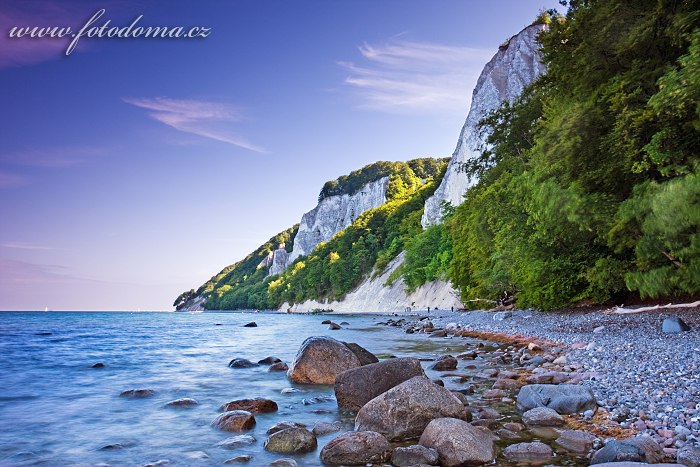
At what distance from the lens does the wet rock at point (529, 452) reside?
5.78 m

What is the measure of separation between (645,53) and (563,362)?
36.2 ft

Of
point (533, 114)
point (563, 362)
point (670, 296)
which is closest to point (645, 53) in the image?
point (670, 296)

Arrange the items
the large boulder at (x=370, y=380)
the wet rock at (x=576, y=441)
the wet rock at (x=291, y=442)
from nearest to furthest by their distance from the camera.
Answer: the wet rock at (x=576, y=441)
the wet rock at (x=291, y=442)
the large boulder at (x=370, y=380)

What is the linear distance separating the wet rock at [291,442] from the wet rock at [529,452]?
2.65 m

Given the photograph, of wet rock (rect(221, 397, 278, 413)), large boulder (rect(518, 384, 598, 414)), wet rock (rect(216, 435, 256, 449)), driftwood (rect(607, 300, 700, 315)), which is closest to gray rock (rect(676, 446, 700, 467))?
large boulder (rect(518, 384, 598, 414))

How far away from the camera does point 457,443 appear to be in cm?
592

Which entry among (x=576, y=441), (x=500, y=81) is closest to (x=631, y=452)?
(x=576, y=441)

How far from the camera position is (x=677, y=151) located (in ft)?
43.0

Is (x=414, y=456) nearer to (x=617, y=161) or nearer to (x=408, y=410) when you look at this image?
(x=408, y=410)

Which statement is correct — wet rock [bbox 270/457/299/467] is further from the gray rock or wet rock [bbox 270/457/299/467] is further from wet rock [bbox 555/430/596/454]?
the gray rock

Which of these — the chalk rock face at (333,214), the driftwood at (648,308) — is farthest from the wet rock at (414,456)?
the chalk rock face at (333,214)

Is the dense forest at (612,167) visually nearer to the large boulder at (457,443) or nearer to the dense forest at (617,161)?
the dense forest at (617,161)

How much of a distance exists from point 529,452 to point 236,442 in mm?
4104

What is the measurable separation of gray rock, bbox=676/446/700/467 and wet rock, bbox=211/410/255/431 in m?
6.01
